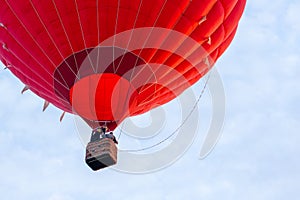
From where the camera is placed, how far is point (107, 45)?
50.0ft

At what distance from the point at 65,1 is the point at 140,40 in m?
1.82

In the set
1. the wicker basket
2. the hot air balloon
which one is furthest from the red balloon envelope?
the wicker basket

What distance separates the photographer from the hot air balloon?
15.1m

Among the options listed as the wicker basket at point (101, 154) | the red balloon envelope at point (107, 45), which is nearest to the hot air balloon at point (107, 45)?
the red balloon envelope at point (107, 45)

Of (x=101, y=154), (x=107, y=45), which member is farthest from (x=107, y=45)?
(x=101, y=154)

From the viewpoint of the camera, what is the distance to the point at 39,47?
15.7m

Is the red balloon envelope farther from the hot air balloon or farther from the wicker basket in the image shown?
the wicker basket

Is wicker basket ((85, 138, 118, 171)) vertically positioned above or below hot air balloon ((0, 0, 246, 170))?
below

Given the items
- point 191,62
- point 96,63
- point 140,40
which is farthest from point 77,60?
point 191,62

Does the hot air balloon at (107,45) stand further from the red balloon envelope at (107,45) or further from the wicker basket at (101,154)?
the wicker basket at (101,154)

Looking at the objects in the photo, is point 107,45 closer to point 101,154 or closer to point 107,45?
point 107,45

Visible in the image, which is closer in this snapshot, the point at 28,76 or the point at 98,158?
the point at 98,158

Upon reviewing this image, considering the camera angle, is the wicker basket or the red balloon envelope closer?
the wicker basket

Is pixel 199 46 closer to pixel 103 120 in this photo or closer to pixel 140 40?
pixel 140 40
